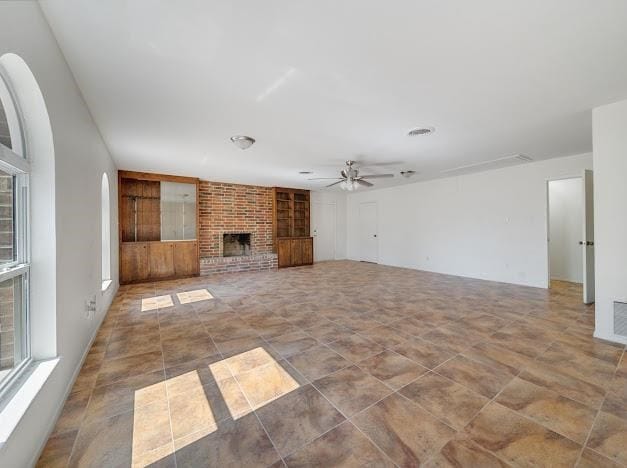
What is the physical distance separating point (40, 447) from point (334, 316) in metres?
2.72

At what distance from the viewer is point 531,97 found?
2455mm

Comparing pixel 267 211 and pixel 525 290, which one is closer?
pixel 525 290

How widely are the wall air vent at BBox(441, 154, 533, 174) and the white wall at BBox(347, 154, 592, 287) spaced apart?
0.32 metres

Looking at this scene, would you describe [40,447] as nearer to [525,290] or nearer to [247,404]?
[247,404]

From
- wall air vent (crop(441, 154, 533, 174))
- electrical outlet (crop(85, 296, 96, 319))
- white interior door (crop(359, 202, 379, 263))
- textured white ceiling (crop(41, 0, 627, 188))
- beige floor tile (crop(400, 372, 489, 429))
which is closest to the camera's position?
textured white ceiling (crop(41, 0, 627, 188))

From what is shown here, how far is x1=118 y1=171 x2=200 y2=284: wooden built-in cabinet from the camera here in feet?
18.5

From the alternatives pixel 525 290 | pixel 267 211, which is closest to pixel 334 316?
pixel 525 290

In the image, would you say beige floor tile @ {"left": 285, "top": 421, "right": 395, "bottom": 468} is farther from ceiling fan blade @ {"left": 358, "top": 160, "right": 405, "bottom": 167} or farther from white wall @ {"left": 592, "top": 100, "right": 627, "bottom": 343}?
ceiling fan blade @ {"left": 358, "top": 160, "right": 405, "bottom": 167}

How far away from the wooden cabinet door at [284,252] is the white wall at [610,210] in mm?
6259

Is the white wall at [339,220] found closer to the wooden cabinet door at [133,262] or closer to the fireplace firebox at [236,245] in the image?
the fireplace firebox at [236,245]

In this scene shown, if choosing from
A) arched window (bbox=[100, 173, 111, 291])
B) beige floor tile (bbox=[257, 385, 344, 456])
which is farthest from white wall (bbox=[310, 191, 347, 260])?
beige floor tile (bbox=[257, 385, 344, 456])

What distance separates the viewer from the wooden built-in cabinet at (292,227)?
764cm

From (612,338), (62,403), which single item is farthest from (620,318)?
(62,403)

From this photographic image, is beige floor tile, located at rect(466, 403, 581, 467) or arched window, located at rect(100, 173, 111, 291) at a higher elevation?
arched window, located at rect(100, 173, 111, 291)
